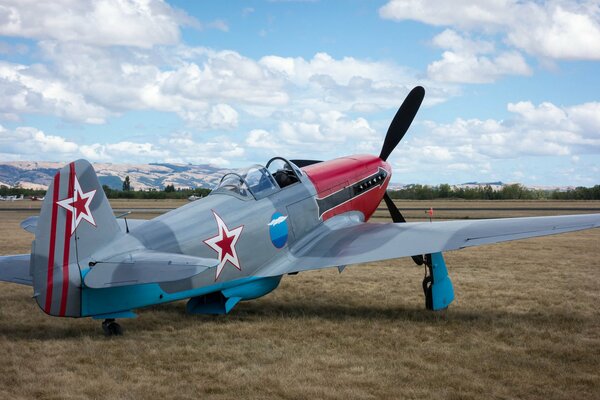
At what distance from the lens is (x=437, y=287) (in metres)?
8.36

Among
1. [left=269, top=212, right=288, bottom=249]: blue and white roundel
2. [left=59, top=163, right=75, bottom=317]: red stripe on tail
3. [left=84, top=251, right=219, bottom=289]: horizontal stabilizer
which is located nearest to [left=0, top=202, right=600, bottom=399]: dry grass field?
[left=59, top=163, right=75, bottom=317]: red stripe on tail

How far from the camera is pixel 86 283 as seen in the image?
5.75m

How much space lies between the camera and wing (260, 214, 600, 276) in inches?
305

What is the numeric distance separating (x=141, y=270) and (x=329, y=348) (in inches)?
79.2

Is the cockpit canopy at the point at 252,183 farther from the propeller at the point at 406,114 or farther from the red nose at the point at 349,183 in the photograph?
the propeller at the point at 406,114

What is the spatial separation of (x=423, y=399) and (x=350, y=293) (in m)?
5.31

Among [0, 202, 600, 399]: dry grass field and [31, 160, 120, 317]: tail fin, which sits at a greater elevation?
[31, 160, 120, 317]: tail fin

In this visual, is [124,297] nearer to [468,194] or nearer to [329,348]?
[329,348]

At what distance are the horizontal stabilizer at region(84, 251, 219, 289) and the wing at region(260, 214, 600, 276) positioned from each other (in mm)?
1804

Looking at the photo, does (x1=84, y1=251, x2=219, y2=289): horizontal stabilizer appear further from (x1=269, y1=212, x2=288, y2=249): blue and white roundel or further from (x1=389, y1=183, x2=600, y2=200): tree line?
(x1=389, y1=183, x2=600, y2=200): tree line

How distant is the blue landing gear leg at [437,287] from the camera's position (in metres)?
8.31

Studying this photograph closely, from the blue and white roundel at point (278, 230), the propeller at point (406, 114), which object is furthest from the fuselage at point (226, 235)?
the propeller at point (406, 114)

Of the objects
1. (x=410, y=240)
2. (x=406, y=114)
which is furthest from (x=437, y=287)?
(x=406, y=114)

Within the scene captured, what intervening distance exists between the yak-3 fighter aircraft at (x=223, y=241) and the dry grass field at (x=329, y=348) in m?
0.48
